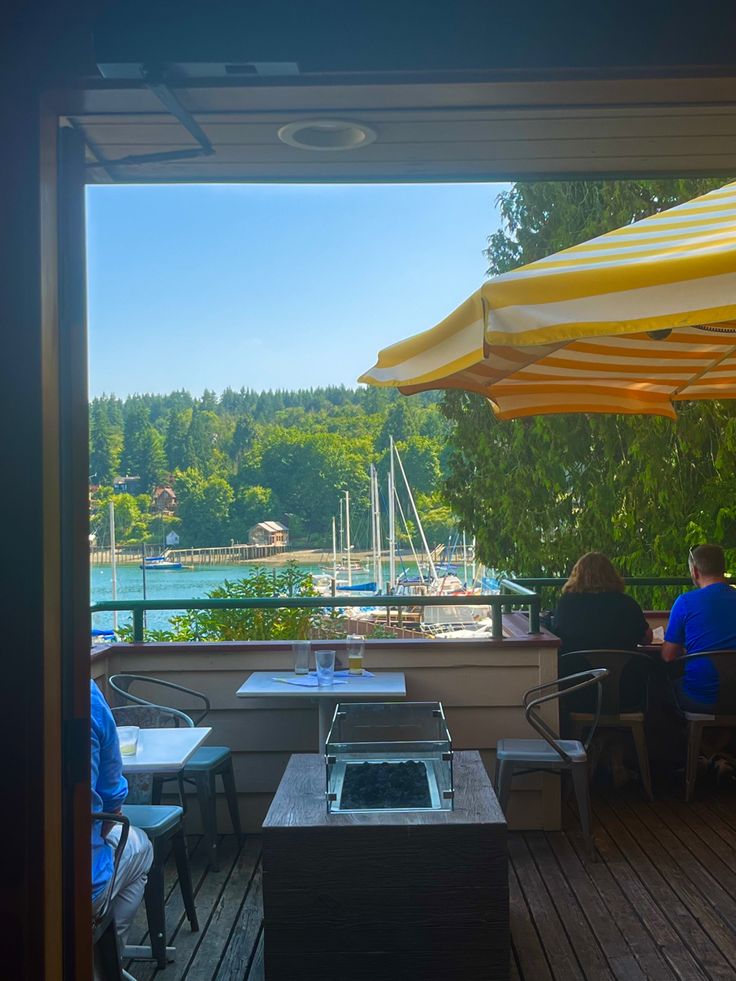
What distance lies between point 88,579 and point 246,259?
51.3m

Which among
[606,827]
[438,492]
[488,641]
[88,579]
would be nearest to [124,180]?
[88,579]

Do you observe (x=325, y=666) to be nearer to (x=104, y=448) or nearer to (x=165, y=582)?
(x=104, y=448)

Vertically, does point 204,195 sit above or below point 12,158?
above

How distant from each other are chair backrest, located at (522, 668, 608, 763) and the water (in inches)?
1266

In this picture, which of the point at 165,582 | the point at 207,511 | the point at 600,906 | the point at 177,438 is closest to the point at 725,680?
the point at 600,906

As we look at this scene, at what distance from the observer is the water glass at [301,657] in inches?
186

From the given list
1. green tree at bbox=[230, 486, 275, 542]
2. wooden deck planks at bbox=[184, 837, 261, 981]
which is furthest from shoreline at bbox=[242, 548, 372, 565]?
wooden deck planks at bbox=[184, 837, 261, 981]

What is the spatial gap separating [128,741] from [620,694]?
8.54 ft

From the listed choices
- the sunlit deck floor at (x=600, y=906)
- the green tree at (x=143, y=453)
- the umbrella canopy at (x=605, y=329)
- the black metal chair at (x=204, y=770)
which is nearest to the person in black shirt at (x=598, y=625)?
the sunlit deck floor at (x=600, y=906)

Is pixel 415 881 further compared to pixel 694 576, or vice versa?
pixel 694 576

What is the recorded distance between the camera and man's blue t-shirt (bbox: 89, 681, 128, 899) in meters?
2.88

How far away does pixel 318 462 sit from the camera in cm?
3753

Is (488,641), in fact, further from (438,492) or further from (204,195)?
(204,195)

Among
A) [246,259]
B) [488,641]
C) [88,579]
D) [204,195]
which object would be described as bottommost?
[488,641]
